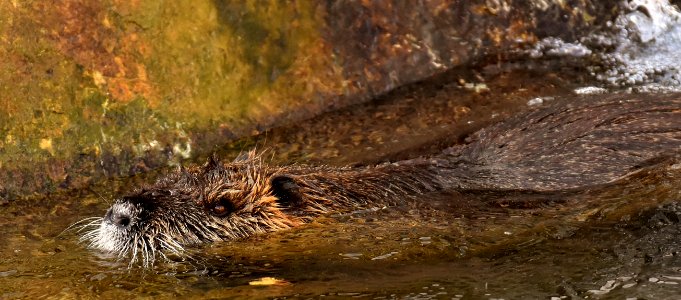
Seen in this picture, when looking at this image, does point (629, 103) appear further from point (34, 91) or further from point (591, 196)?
point (34, 91)

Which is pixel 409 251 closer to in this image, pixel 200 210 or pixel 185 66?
pixel 200 210

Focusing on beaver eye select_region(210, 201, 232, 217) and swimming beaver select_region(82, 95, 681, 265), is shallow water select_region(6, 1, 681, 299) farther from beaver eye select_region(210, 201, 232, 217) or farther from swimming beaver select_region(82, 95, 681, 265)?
beaver eye select_region(210, 201, 232, 217)

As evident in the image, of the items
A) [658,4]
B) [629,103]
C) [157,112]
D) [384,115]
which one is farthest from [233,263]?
[658,4]

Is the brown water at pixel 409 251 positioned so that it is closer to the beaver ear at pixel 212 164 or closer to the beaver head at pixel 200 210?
the beaver head at pixel 200 210

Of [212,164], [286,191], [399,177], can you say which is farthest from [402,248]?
[212,164]

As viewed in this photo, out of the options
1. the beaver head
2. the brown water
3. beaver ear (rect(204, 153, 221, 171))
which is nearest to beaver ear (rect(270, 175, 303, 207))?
the beaver head

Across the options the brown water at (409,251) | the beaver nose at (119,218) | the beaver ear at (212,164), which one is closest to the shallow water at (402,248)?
the brown water at (409,251)
